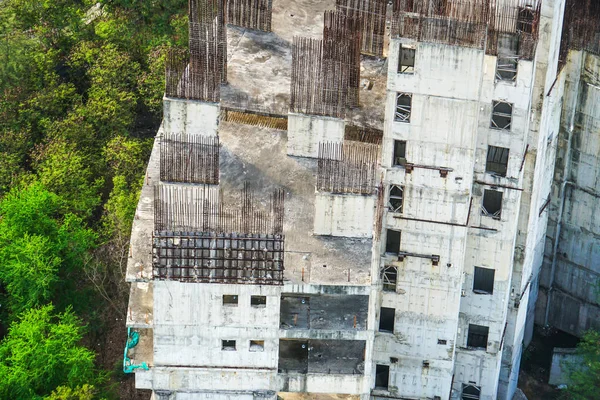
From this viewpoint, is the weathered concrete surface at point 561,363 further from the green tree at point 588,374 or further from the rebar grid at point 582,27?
the rebar grid at point 582,27

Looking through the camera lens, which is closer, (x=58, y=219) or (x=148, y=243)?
(x=148, y=243)

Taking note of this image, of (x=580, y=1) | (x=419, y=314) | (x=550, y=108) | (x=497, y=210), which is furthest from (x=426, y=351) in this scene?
(x=580, y=1)

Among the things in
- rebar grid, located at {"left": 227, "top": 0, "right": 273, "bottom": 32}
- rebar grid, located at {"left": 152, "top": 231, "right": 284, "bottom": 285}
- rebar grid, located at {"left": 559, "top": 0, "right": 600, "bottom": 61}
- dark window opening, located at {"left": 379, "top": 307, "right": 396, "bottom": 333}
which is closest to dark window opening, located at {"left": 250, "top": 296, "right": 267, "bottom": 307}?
rebar grid, located at {"left": 152, "top": 231, "right": 284, "bottom": 285}

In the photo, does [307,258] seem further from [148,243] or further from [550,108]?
[550,108]

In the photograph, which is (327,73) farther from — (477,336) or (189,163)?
(477,336)

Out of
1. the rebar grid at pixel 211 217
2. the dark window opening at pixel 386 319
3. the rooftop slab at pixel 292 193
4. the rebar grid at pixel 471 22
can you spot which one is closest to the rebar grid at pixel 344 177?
the rebar grid at pixel 211 217
